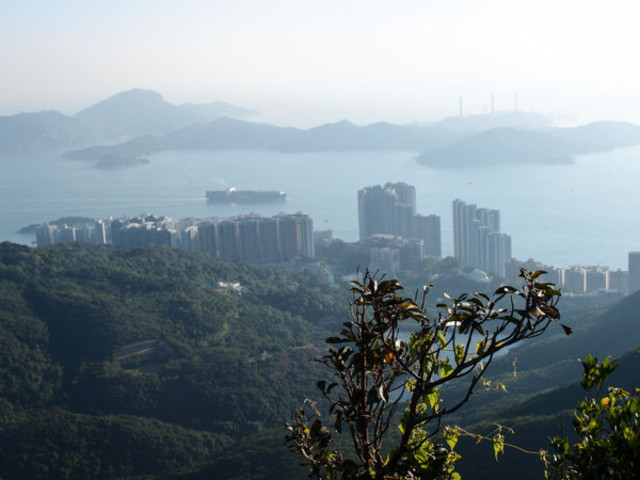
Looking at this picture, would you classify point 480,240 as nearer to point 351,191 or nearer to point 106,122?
point 351,191

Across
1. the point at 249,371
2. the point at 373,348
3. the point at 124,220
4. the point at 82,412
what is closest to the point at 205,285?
the point at 249,371

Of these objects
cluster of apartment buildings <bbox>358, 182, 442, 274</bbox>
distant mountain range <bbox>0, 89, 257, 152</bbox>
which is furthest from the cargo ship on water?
distant mountain range <bbox>0, 89, 257, 152</bbox>

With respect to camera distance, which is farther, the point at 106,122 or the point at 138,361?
the point at 106,122

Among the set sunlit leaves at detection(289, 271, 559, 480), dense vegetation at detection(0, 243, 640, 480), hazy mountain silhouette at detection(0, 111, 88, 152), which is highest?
hazy mountain silhouette at detection(0, 111, 88, 152)

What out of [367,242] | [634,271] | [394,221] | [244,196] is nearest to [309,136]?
[244,196]

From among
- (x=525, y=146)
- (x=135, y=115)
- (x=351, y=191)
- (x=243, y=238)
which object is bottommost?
(x=243, y=238)

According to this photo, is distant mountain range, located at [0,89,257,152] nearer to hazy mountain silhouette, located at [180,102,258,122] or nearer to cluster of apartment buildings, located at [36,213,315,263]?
hazy mountain silhouette, located at [180,102,258,122]

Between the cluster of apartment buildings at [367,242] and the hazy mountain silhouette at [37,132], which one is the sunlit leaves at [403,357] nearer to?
the cluster of apartment buildings at [367,242]

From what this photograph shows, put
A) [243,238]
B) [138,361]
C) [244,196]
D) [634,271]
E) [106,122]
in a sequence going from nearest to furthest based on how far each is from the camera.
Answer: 1. [138,361]
2. [634,271]
3. [243,238]
4. [244,196]
5. [106,122]
